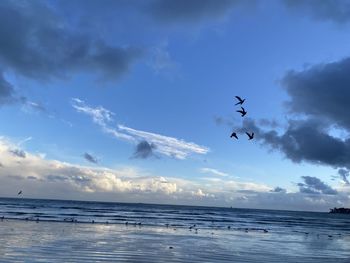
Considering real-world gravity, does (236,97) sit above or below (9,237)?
above

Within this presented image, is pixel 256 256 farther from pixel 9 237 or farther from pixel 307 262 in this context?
pixel 9 237

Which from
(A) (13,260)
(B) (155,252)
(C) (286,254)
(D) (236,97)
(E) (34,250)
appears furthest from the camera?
(C) (286,254)

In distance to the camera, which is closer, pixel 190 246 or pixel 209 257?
pixel 209 257

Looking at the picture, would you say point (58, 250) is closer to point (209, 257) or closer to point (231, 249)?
point (209, 257)

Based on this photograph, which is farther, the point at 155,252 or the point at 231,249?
the point at 231,249

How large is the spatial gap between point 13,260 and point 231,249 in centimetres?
1494

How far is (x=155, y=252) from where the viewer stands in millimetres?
26969

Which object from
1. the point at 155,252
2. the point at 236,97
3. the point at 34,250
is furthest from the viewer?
the point at 155,252

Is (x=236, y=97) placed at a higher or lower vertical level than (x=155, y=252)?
higher

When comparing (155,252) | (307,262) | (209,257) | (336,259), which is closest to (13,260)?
(155,252)

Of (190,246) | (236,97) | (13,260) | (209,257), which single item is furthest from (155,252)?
(236,97)

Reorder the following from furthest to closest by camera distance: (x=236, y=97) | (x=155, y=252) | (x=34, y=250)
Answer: (x=155, y=252) → (x=34, y=250) → (x=236, y=97)

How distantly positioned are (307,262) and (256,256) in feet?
9.60

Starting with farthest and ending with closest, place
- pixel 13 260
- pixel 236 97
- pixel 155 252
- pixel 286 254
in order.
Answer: pixel 286 254, pixel 155 252, pixel 236 97, pixel 13 260
